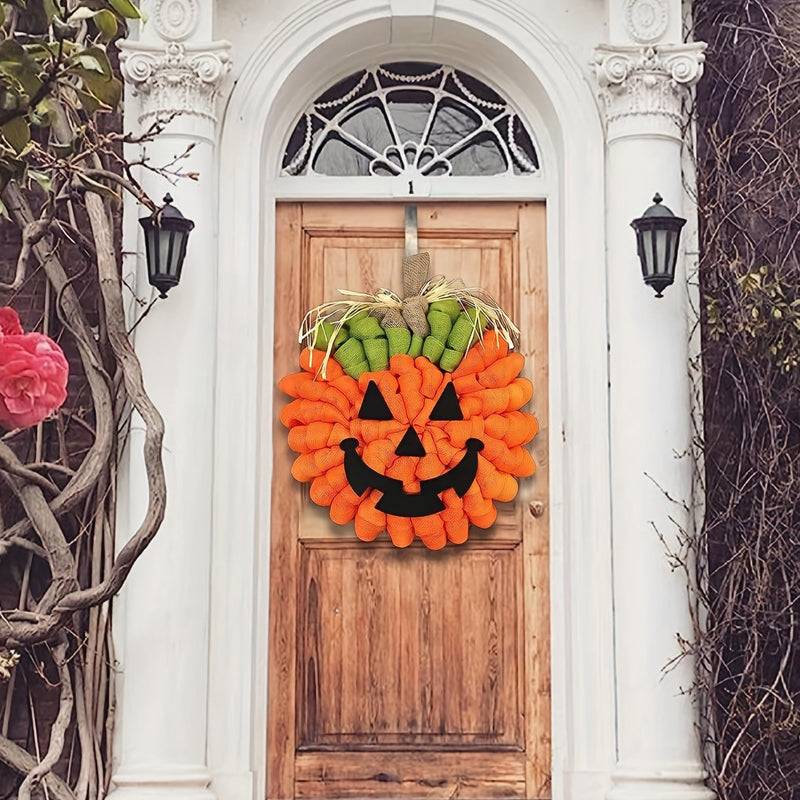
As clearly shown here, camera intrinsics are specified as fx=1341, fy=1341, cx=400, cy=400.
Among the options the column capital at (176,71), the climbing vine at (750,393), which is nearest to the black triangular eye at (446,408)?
the climbing vine at (750,393)

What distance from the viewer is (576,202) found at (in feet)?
16.8

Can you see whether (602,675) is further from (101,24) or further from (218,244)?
Result: (101,24)

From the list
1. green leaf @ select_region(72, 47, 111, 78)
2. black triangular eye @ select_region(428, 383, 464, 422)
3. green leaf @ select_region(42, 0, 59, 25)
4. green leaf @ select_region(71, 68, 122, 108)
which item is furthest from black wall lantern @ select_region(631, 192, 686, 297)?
green leaf @ select_region(42, 0, 59, 25)

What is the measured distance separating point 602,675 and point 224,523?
1.49 meters

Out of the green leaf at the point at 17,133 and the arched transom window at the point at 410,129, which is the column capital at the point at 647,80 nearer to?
the arched transom window at the point at 410,129

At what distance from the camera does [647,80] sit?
4977 mm

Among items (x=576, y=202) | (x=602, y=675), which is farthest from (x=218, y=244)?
(x=602, y=675)

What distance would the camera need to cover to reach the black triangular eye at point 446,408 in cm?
504

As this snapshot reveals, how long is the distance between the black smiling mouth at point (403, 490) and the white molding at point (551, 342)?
1.18 feet

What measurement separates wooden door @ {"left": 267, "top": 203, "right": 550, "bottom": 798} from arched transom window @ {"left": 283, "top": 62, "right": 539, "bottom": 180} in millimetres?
813

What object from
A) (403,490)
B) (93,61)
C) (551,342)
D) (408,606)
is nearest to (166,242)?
(403,490)

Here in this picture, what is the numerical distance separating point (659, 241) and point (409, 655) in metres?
1.80

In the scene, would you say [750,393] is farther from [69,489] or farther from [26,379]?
[26,379]

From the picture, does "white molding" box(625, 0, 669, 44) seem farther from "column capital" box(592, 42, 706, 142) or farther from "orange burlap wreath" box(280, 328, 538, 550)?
"orange burlap wreath" box(280, 328, 538, 550)
